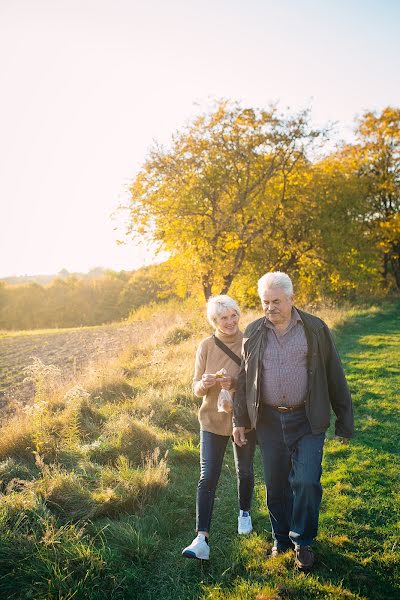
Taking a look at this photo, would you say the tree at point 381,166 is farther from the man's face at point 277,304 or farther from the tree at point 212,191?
the man's face at point 277,304

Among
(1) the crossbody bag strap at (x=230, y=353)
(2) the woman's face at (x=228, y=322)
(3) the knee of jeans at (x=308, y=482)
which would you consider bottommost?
(3) the knee of jeans at (x=308, y=482)

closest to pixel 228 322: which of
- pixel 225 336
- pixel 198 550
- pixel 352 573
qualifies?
pixel 225 336

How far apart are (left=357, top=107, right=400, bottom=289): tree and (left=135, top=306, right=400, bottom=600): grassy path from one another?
63.7 ft

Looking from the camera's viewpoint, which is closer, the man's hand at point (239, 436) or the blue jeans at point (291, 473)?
the blue jeans at point (291, 473)

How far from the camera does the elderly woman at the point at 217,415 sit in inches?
142

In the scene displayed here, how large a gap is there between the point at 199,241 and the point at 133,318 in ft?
37.0

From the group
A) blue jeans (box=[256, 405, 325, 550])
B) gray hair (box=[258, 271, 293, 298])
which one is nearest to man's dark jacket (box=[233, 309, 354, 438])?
blue jeans (box=[256, 405, 325, 550])

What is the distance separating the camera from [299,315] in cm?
342

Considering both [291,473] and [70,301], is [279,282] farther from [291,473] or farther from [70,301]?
[70,301]

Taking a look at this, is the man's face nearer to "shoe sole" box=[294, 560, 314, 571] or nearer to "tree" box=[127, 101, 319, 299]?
"shoe sole" box=[294, 560, 314, 571]

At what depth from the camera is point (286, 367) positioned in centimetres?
331

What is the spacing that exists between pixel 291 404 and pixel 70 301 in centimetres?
4096

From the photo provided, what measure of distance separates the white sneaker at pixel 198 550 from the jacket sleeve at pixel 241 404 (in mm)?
966


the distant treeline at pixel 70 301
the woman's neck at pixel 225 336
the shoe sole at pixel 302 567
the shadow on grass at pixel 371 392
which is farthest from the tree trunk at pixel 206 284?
the distant treeline at pixel 70 301
